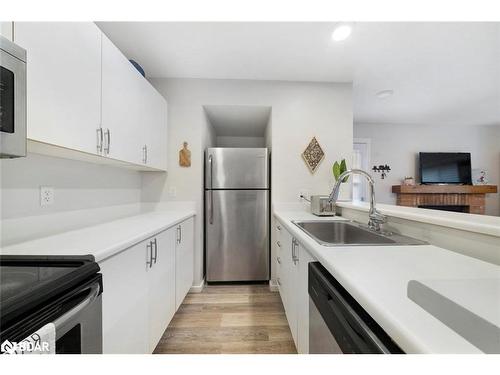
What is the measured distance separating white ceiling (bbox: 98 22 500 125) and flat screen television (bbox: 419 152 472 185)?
1.99m

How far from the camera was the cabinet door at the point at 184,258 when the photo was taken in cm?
190

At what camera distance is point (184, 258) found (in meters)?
2.08

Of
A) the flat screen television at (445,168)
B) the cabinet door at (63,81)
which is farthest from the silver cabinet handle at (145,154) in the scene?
the flat screen television at (445,168)

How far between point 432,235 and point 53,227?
2.03 meters

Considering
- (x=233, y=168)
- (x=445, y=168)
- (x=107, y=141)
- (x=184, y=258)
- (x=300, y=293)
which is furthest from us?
(x=445, y=168)

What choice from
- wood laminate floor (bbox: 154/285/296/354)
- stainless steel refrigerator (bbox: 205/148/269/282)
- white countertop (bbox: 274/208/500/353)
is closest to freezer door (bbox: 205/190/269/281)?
stainless steel refrigerator (bbox: 205/148/269/282)

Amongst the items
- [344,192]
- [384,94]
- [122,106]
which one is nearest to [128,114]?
[122,106]

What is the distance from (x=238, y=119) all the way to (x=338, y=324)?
2.74 metres

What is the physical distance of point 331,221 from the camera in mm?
1737

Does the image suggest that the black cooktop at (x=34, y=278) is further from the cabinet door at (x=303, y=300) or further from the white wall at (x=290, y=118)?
the white wall at (x=290, y=118)

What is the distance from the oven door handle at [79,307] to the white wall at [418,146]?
5.13 metres

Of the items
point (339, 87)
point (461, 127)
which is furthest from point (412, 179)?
point (339, 87)

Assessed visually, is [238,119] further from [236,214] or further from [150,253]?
[150,253]

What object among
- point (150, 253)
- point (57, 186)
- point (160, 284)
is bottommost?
point (160, 284)
